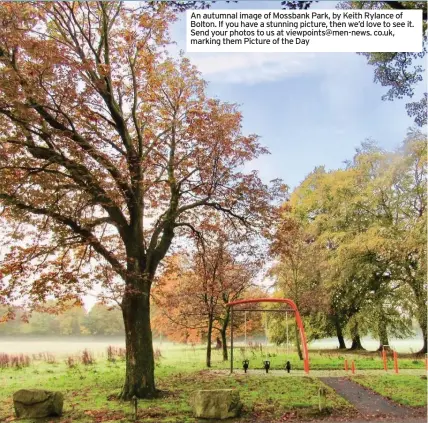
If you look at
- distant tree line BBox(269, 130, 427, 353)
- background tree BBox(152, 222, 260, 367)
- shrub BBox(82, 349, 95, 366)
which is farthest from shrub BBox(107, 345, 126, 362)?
distant tree line BBox(269, 130, 427, 353)

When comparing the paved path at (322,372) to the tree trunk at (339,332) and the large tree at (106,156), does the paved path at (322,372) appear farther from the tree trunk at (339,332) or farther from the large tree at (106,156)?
the tree trunk at (339,332)

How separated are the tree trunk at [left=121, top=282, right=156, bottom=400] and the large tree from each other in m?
0.02

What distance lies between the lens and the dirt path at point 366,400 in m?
7.43

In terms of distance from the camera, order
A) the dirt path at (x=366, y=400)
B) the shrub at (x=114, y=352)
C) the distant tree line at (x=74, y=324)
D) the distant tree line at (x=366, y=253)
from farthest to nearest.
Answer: the distant tree line at (x=74, y=324), the shrub at (x=114, y=352), the distant tree line at (x=366, y=253), the dirt path at (x=366, y=400)

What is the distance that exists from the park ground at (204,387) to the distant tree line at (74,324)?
778 cm

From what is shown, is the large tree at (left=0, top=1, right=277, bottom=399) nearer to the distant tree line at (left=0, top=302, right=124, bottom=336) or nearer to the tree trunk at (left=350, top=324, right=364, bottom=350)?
the tree trunk at (left=350, top=324, right=364, bottom=350)

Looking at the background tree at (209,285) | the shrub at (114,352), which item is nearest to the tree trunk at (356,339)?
the background tree at (209,285)

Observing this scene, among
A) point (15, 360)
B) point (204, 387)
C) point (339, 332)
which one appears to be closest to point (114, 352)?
point (15, 360)

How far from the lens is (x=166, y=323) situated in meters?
19.5

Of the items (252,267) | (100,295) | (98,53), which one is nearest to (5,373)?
(100,295)

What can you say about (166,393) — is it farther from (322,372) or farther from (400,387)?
(322,372)

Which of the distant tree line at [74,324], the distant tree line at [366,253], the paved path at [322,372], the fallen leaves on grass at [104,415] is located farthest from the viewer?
the distant tree line at [74,324]

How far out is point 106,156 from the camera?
31.0 feet

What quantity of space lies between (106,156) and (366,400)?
24.3 ft
